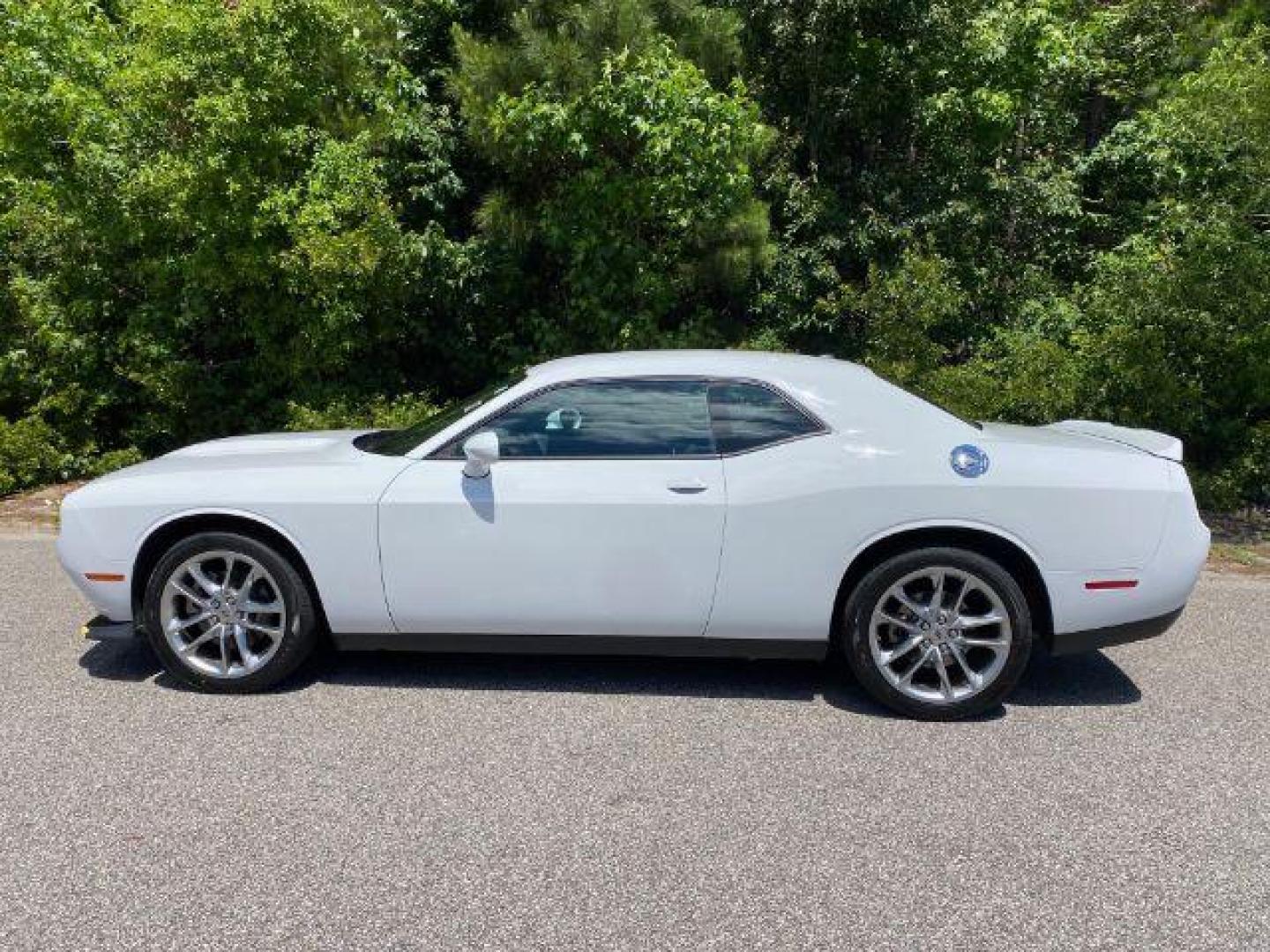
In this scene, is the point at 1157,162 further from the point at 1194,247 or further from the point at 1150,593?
the point at 1150,593

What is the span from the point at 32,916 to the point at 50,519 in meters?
5.85

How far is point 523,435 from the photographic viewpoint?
4.52 meters

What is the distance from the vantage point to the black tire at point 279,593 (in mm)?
4484

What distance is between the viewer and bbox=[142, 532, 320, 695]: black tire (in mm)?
4484

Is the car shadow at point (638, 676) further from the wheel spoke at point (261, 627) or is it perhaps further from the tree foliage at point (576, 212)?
the tree foliage at point (576, 212)

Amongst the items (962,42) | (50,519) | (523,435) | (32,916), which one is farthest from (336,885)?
(962,42)

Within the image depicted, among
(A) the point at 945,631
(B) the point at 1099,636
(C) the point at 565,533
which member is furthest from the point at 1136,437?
(C) the point at 565,533

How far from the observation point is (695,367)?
15.2ft

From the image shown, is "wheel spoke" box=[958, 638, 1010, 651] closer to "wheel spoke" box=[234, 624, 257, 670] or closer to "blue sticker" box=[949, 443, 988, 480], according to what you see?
"blue sticker" box=[949, 443, 988, 480]

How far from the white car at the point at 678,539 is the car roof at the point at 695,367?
0.7 inches

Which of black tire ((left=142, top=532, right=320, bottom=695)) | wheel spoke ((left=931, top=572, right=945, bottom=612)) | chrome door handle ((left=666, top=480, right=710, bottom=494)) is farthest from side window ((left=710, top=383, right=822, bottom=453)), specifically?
black tire ((left=142, top=532, right=320, bottom=695))

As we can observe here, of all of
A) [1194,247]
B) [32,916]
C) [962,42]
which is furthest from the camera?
[962,42]

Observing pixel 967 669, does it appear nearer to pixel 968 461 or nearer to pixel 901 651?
pixel 901 651

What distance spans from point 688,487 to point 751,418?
1.42ft
